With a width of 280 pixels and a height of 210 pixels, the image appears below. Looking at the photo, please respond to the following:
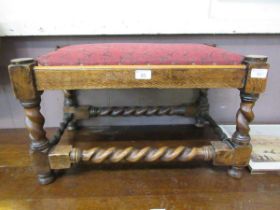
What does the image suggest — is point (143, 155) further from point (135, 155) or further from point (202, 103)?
point (202, 103)

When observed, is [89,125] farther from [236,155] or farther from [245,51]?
[245,51]

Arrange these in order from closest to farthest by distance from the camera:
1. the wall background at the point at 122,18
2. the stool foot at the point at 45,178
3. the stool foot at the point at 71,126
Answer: the stool foot at the point at 45,178
the wall background at the point at 122,18
the stool foot at the point at 71,126

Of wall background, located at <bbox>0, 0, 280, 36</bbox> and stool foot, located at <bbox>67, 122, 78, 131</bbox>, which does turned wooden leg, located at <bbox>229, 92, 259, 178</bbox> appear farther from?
stool foot, located at <bbox>67, 122, 78, 131</bbox>

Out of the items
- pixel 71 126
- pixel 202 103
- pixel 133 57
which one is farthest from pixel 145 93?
pixel 133 57

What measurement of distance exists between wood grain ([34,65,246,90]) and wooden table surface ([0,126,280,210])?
30 centimetres

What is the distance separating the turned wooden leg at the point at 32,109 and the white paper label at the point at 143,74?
25 centimetres

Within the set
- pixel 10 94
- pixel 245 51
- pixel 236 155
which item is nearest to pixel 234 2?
pixel 245 51

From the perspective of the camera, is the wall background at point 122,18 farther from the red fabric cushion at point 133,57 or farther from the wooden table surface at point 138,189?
the wooden table surface at point 138,189

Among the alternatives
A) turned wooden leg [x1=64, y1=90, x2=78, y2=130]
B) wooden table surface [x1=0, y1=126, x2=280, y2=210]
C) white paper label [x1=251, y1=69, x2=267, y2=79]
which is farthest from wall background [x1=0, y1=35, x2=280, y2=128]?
white paper label [x1=251, y1=69, x2=267, y2=79]

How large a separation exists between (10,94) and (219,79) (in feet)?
2.84

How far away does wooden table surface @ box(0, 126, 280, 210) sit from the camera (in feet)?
1.98

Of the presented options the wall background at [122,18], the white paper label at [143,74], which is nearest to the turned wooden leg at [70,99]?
the wall background at [122,18]

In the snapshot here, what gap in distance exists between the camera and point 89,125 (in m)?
1.04

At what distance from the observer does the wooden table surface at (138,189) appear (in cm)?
60
